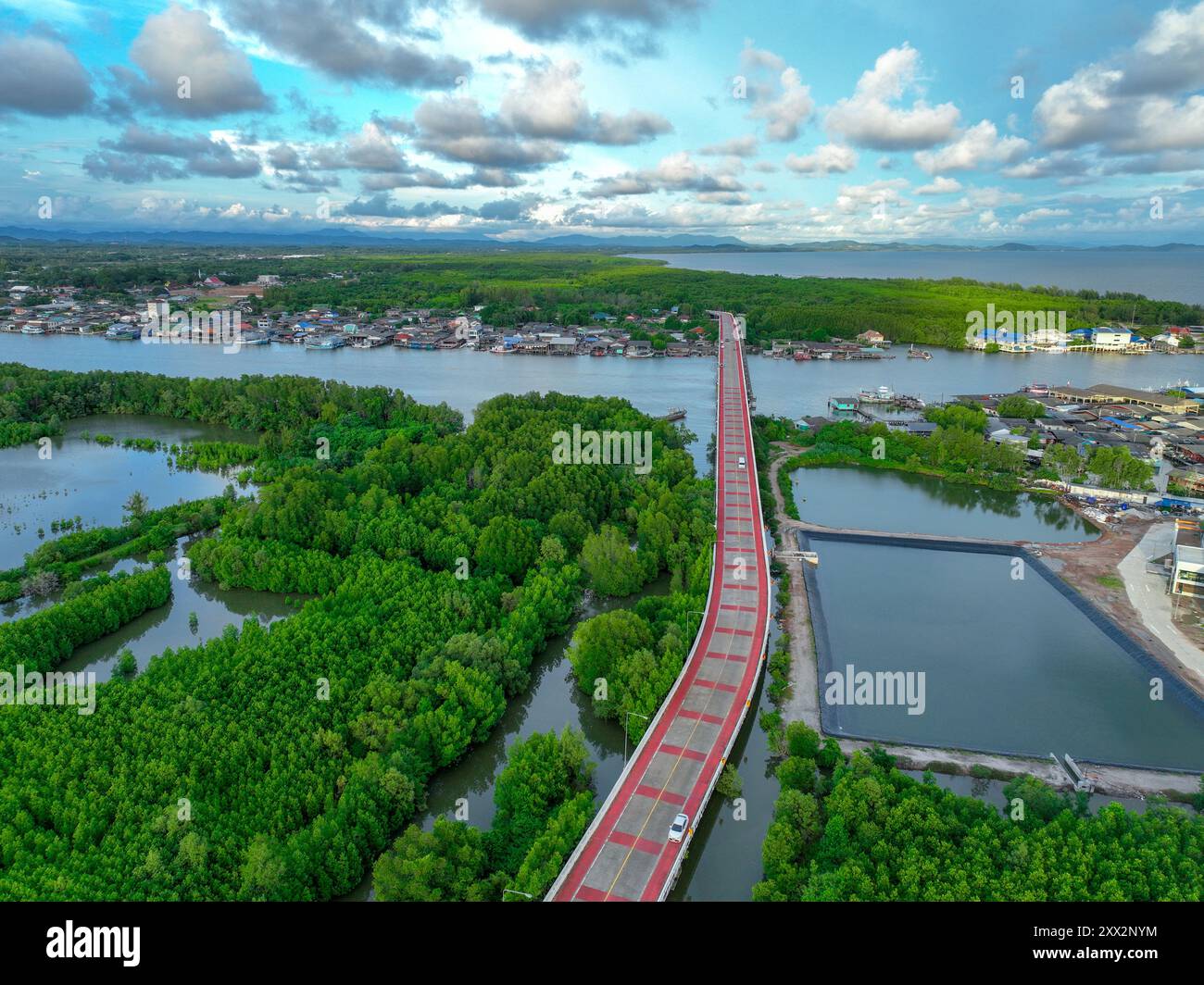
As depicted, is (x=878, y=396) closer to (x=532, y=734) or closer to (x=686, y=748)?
(x=686, y=748)

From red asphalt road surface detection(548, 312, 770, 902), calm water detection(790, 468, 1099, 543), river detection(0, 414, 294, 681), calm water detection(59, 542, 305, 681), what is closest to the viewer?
red asphalt road surface detection(548, 312, 770, 902)

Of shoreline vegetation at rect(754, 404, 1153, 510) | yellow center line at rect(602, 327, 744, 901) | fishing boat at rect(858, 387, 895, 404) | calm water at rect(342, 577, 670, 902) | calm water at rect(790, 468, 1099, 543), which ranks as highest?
fishing boat at rect(858, 387, 895, 404)

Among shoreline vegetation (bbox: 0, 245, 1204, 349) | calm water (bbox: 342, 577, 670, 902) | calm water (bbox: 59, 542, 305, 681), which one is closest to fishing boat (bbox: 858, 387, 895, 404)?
shoreline vegetation (bbox: 0, 245, 1204, 349)

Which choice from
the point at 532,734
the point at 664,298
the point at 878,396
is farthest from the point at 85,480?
the point at 664,298

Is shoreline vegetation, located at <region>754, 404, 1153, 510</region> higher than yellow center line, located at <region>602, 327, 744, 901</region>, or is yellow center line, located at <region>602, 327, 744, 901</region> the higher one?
shoreline vegetation, located at <region>754, 404, 1153, 510</region>

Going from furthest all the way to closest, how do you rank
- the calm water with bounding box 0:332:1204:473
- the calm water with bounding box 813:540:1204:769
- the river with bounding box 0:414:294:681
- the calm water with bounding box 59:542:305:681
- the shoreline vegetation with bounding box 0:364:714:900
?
the calm water with bounding box 0:332:1204:473 → the river with bounding box 0:414:294:681 → the calm water with bounding box 59:542:305:681 → the calm water with bounding box 813:540:1204:769 → the shoreline vegetation with bounding box 0:364:714:900

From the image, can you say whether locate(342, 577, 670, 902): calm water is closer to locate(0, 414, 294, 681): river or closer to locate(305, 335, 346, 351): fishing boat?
locate(0, 414, 294, 681): river

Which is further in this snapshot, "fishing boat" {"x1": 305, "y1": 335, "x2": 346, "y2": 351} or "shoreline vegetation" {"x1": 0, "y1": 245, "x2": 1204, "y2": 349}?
"shoreline vegetation" {"x1": 0, "y1": 245, "x2": 1204, "y2": 349}
